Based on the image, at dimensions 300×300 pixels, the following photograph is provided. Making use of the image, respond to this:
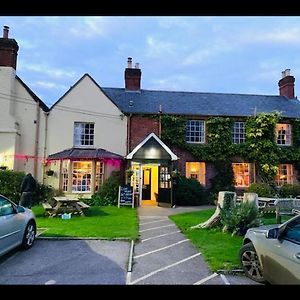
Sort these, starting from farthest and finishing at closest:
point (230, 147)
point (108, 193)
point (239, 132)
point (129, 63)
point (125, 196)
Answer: point (129, 63)
point (239, 132)
point (230, 147)
point (108, 193)
point (125, 196)

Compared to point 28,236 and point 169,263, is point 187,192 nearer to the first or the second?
point 28,236

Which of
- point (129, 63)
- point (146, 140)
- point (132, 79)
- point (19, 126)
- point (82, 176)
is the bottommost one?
point (82, 176)

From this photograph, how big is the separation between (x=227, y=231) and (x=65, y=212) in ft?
22.9

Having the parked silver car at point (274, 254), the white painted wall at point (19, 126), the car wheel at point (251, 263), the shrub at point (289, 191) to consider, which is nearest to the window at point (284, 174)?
the shrub at point (289, 191)

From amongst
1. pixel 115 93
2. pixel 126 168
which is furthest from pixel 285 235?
pixel 115 93

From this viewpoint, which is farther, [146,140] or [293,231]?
[146,140]

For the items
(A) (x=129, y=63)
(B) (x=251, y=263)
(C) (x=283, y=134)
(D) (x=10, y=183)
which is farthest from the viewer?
(A) (x=129, y=63)

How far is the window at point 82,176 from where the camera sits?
19.9 metres

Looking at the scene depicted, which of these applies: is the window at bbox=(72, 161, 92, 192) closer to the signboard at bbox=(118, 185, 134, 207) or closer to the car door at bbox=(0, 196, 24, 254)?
the signboard at bbox=(118, 185, 134, 207)

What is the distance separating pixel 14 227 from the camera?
7.22 m

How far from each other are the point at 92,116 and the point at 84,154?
9.83 ft

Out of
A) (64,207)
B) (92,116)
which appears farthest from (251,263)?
(92,116)
